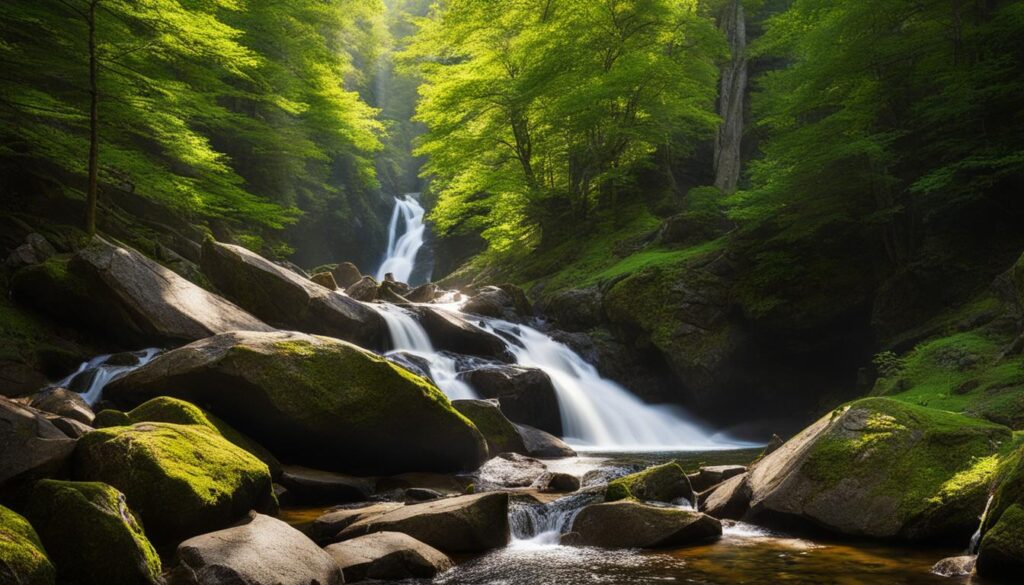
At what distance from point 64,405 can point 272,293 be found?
572 centimetres

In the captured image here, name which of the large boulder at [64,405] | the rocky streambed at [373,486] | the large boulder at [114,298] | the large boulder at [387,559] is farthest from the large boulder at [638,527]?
the large boulder at [114,298]

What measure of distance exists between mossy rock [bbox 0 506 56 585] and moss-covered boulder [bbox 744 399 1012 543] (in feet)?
20.4

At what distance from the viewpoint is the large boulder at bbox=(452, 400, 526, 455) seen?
38.1 feet

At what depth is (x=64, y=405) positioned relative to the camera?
8.64 m

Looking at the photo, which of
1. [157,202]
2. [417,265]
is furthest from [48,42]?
[417,265]

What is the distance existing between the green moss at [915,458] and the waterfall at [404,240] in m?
30.6

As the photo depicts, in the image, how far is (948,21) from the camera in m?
14.7

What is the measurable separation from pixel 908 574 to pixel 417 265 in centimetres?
3420

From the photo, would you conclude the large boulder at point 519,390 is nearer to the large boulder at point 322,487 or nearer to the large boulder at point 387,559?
the large boulder at point 322,487

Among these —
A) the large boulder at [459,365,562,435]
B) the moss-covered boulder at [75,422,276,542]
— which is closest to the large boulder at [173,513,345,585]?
the moss-covered boulder at [75,422,276,542]

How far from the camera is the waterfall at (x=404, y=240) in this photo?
38.0 m

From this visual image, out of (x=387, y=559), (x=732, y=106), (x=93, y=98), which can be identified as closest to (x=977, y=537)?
(x=387, y=559)

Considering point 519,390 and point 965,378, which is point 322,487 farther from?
point 965,378

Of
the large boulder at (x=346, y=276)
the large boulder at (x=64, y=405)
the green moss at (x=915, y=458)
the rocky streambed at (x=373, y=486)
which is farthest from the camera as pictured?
the large boulder at (x=346, y=276)
